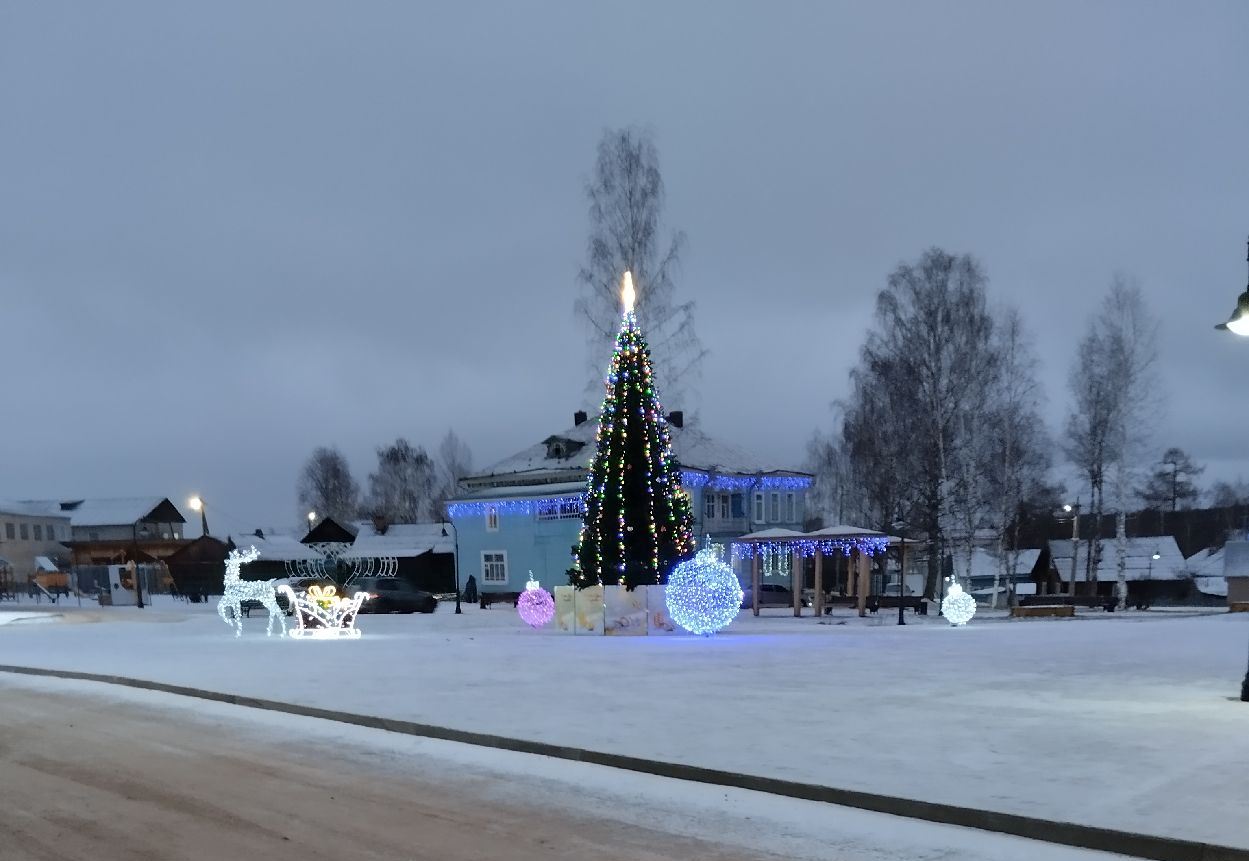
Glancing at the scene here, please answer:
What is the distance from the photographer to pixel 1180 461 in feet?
334

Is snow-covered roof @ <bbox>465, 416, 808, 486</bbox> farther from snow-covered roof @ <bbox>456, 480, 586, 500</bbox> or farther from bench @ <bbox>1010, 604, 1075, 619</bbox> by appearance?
bench @ <bbox>1010, 604, 1075, 619</bbox>

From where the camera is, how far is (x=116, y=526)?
339 ft

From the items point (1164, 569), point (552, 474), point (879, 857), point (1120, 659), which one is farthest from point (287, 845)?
point (1164, 569)

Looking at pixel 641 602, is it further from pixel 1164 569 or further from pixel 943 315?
pixel 1164 569

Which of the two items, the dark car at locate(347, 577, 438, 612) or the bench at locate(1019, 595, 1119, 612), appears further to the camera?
the bench at locate(1019, 595, 1119, 612)

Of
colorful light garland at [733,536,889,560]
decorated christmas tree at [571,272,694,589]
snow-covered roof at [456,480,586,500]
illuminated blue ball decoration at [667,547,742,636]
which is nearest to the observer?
illuminated blue ball decoration at [667,547,742,636]

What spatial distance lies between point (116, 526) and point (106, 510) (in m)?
3.16

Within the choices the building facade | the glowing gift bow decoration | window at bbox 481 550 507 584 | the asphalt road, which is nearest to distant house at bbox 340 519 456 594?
window at bbox 481 550 507 584

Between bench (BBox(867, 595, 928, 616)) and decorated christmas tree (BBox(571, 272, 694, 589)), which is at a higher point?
decorated christmas tree (BBox(571, 272, 694, 589))

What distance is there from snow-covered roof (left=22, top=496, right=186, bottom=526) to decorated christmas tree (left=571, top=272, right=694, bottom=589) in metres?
85.6

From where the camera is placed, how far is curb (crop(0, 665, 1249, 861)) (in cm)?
629

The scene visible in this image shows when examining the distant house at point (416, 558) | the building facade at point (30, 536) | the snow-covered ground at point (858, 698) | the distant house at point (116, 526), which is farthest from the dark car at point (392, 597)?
the building facade at point (30, 536)

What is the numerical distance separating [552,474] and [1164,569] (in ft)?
156

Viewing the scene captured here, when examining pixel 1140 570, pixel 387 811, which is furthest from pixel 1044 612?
pixel 1140 570
